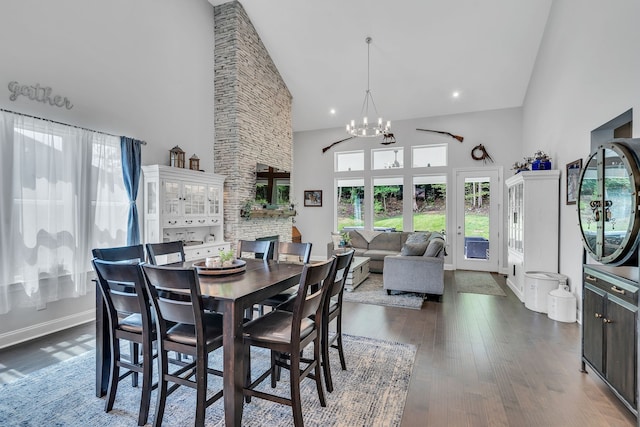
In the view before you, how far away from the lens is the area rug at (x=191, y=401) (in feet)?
6.58

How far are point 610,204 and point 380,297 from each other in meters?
3.12

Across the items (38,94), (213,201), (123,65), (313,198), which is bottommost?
(213,201)

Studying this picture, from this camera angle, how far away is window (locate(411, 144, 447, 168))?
7.55 m

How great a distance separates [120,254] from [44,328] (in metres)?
1.85

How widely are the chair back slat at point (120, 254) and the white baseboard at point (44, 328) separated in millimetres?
1714

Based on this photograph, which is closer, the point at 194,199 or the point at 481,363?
the point at 481,363

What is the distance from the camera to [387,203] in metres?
8.11

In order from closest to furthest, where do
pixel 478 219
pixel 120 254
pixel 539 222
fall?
pixel 120 254, pixel 539 222, pixel 478 219

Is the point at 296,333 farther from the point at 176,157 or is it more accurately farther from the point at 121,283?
the point at 176,157

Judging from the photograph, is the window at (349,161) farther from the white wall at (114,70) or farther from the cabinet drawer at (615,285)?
the cabinet drawer at (615,285)

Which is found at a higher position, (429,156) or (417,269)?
(429,156)

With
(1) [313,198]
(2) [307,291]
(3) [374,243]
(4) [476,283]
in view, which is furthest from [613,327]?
(1) [313,198]

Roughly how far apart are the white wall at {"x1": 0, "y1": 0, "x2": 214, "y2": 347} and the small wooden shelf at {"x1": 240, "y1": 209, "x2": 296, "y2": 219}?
42.5 inches

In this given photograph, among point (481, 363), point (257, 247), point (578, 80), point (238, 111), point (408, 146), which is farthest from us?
point (408, 146)
